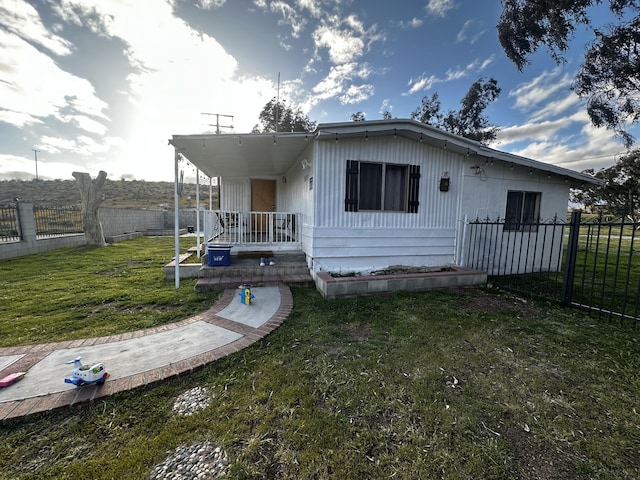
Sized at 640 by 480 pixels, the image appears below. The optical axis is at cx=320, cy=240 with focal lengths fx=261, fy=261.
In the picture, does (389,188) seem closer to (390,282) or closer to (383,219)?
(383,219)

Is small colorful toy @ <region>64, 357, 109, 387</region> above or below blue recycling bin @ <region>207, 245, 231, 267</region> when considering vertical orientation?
below

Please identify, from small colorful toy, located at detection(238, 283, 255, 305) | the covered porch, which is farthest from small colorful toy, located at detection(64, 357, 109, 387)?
the covered porch

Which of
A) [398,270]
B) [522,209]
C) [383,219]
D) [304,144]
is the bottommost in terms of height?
[398,270]

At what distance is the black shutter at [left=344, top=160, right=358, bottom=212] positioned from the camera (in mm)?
5480

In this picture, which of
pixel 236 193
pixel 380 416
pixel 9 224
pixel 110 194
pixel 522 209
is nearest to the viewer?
pixel 380 416

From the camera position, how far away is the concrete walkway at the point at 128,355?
2.14 meters

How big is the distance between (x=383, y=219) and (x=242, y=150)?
360 centimetres

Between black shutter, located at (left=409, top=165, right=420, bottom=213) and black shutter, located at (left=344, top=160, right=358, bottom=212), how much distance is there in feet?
4.29

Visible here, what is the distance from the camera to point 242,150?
19.8ft

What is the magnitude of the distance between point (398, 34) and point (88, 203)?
1347 cm

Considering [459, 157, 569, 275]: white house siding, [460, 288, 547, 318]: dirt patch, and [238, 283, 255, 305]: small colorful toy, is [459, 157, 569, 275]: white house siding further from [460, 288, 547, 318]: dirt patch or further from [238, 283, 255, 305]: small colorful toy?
[238, 283, 255, 305]: small colorful toy

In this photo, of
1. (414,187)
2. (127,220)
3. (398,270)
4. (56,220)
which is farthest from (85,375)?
(127,220)

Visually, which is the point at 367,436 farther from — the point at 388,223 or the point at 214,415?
the point at 388,223

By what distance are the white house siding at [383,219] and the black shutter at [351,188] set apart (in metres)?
0.09
